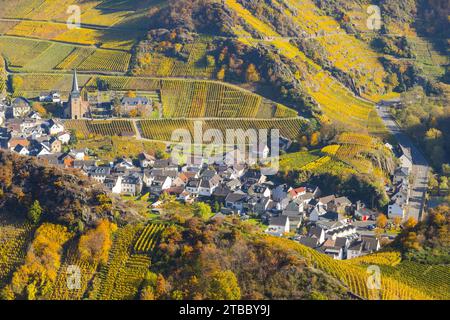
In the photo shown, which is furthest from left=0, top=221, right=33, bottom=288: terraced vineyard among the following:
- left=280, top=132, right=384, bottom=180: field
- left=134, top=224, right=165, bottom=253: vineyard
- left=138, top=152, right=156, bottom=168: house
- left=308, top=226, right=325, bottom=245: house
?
left=280, top=132, right=384, bottom=180: field

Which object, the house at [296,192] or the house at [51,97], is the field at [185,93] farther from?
the house at [296,192]

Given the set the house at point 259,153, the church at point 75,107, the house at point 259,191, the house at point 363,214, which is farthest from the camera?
the church at point 75,107

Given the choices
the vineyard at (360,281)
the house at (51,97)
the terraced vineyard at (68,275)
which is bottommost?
the house at (51,97)

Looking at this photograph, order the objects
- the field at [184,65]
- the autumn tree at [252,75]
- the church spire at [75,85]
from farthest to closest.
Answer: the field at [184,65], the autumn tree at [252,75], the church spire at [75,85]

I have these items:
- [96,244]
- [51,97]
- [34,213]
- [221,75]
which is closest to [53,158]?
[51,97]

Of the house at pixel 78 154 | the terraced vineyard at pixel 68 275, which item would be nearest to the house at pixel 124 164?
the house at pixel 78 154

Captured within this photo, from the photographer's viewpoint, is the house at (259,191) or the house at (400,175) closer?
the house at (259,191)
